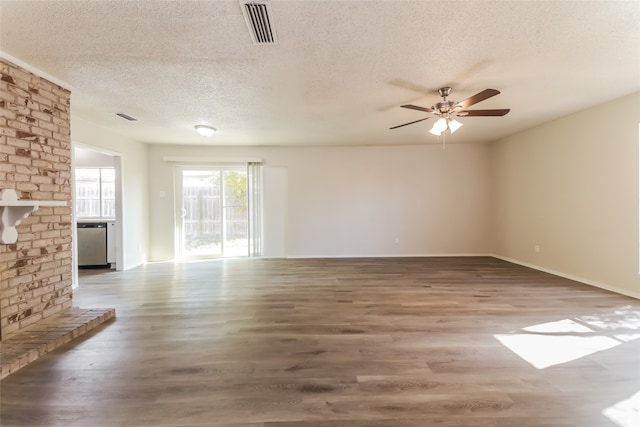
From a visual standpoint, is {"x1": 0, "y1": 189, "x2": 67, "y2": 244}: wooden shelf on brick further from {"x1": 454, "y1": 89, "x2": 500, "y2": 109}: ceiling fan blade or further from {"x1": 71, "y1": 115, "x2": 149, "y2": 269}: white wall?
{"x1": 454, "y1": 89, "x2": 500, "y2": 109}: ceiling fan blade

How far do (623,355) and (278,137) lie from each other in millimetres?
5086

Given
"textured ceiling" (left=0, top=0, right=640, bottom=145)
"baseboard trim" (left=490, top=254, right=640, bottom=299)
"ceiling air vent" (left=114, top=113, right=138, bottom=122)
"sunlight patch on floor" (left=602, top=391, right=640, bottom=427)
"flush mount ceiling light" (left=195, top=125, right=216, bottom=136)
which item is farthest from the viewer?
"flush mount ceiling light" (left=195, top=125, right=216, bottom=136)

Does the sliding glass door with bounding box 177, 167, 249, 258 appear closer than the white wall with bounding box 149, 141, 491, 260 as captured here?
Yes

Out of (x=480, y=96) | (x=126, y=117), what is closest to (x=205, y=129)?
(x=126, y=117)

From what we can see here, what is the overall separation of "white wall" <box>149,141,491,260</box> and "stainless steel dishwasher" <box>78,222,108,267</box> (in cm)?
342

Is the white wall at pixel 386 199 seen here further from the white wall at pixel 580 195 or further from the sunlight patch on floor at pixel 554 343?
the sunlight patch on floor at pixel 554 343

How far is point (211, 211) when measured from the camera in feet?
19.7

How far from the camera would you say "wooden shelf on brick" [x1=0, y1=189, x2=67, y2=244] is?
2190 millimetres

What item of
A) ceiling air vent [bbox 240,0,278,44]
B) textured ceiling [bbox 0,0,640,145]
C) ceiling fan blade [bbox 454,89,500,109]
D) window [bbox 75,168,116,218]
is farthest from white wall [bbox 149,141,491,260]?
ceiling air vent [bbox 240,0,278,44]

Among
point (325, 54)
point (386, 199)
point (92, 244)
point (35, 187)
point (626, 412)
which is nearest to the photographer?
point (626, 412)

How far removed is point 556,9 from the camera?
177cm

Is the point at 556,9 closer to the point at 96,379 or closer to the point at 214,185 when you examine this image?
the point at 96,379

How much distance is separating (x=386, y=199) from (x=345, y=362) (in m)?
4.52

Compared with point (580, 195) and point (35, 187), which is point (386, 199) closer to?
point (580, 195)
